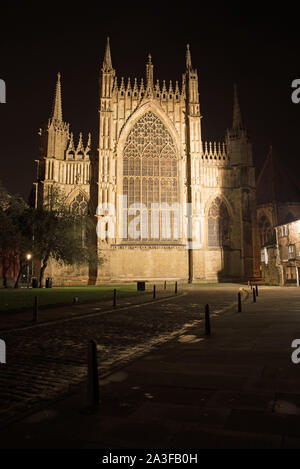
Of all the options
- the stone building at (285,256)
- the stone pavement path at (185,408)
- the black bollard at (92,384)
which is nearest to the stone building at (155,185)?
the stone building at (285,256)

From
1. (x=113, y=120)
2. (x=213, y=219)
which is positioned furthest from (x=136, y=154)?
(x=213, y=219)

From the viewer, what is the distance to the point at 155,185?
34281 millimetres

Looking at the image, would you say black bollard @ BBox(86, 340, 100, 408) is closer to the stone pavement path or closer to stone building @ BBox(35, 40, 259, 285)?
the stone pavement path

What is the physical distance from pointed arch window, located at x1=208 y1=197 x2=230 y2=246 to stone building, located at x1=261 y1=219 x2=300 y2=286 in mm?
5001

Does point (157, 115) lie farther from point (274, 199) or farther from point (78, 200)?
point (274, 199)

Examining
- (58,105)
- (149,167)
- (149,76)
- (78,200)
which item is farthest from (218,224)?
(58,105)

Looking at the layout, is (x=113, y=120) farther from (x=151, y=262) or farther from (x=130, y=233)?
(x=151, y=262)

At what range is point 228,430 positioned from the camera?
107 inches

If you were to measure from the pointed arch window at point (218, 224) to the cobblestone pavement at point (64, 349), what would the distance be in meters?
25.2

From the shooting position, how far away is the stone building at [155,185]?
32688 mm

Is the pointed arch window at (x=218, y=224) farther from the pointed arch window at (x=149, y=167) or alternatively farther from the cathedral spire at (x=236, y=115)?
the cathedral spire at (x=236, y=115)

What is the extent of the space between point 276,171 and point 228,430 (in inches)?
2020

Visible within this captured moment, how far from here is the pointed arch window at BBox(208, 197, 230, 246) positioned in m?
35.4

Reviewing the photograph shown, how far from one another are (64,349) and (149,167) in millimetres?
30193
